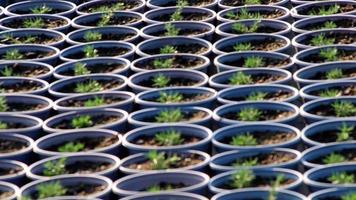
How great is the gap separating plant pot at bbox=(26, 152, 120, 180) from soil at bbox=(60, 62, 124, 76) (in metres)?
0.66

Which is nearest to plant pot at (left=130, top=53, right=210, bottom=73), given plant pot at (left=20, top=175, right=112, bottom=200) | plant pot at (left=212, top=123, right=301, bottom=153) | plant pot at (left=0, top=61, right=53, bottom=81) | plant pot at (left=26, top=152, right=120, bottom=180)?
plant pot at (left=0, top=61, right=53, bottom=81)

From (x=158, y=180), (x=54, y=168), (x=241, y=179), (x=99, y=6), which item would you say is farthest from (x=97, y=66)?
(x=241, y=179)

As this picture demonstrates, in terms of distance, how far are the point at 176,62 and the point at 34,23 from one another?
0.71m

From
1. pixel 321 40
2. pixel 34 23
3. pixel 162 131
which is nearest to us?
pixel 162 131

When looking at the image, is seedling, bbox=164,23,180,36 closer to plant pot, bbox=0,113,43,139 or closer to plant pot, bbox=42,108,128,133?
plant pot, bbox=42,108,128,133

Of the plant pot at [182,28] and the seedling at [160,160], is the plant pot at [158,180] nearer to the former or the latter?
the seedling at [160,160]

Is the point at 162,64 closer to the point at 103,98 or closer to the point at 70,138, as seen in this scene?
the point at 103,98

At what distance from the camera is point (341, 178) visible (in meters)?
2.59

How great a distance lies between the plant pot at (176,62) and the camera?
11.1 ft

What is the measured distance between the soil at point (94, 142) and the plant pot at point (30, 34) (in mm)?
827

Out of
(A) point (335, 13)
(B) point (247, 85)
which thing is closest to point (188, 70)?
(B) point (247, 85)

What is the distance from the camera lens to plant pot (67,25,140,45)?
3.67 metres

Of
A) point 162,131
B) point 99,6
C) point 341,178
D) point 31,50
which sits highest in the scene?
point 99,6

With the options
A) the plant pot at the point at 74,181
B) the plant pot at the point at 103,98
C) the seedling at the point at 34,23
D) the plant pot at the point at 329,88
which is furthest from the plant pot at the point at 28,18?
the plant pot at the point at 74,181
